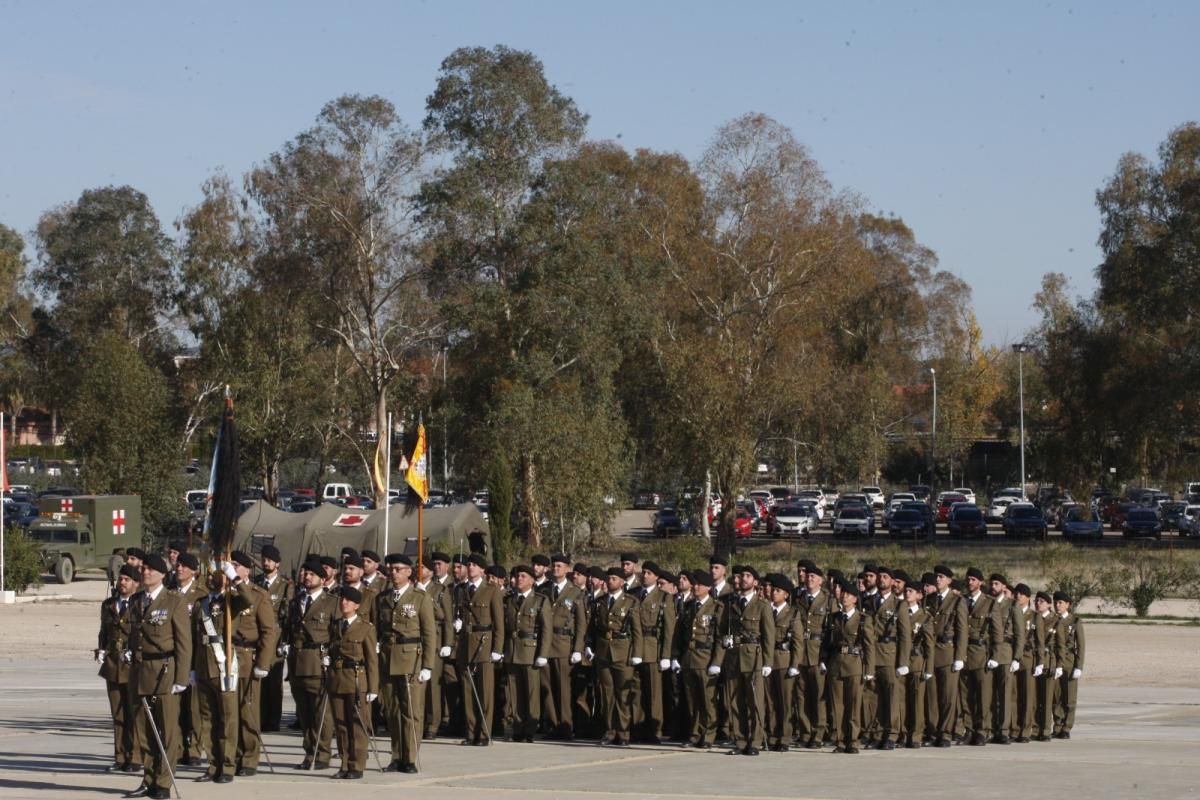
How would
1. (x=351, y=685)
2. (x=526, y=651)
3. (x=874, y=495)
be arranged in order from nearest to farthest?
1. (x=351, y=685)
2. (x=526, y=651)
3. (x=874, y=495)

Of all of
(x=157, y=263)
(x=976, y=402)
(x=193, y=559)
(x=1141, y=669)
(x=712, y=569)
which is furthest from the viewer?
(x=976, y=402)

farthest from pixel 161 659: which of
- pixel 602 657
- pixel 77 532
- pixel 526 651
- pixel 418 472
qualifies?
pixel 77 532

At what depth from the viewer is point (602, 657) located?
16.0 m

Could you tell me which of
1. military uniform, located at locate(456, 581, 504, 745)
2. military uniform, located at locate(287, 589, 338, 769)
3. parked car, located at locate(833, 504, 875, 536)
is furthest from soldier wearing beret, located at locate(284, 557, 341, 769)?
parked car, located at locate(833, 504, 875, 536)

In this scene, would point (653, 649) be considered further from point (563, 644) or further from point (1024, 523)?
point (1024, 523)

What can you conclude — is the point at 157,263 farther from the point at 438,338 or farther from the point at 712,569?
the point at 712,569

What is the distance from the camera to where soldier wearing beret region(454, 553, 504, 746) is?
630 inches

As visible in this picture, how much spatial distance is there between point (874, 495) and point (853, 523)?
2188 cm

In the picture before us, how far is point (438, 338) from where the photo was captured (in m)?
53.8

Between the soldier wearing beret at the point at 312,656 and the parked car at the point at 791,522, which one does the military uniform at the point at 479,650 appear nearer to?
the soldier wearing beret at the point at 312,656

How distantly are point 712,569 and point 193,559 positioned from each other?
5.15m

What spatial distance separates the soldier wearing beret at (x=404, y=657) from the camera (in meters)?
13.9

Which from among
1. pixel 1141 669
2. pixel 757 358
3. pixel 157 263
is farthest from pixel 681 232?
pixel 1141 669

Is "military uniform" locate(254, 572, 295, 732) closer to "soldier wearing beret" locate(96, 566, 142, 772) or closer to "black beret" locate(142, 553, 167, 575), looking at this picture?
"black beret" locate(142, 553, 167, 575)
